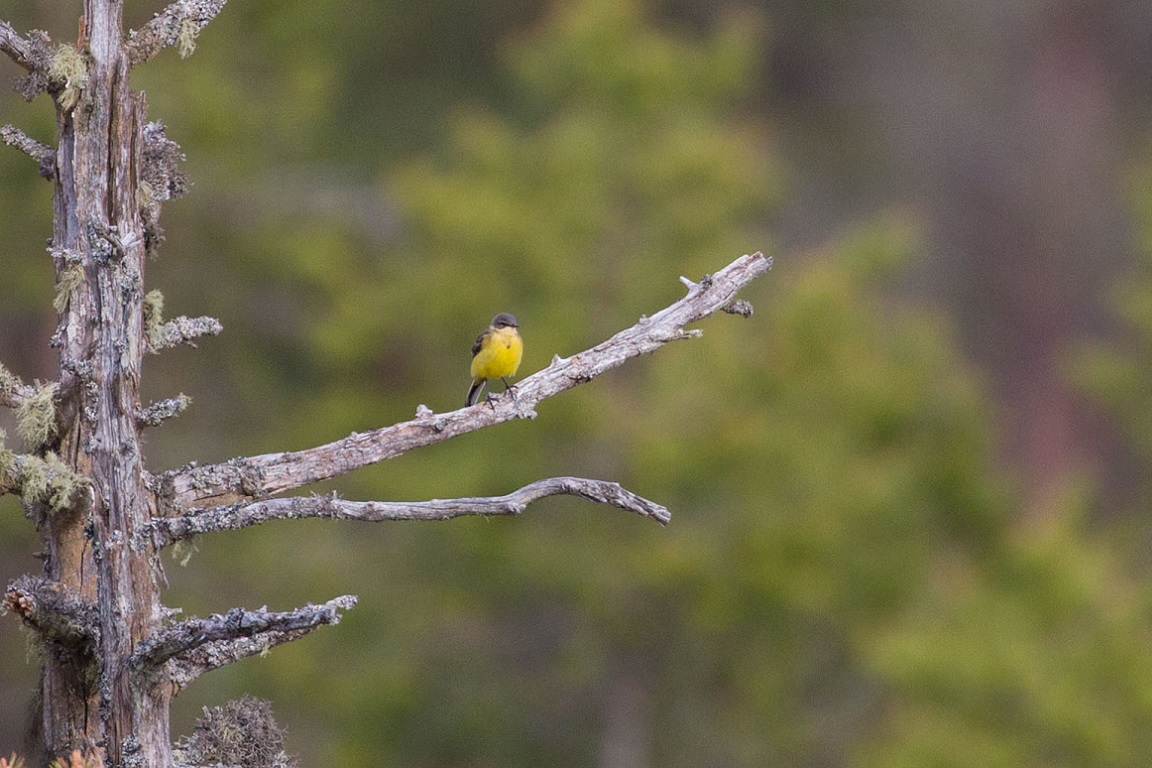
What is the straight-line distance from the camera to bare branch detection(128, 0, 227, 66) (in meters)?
4.39

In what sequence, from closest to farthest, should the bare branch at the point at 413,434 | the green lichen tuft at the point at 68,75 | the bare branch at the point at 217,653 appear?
the green lichen tuft at the point at 68,75 → the bare branch at the point at 217,653 → the bare branch at the point at 413,434

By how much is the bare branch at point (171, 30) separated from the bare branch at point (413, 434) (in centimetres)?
118

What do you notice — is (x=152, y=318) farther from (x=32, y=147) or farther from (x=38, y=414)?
(x=32, y=147)

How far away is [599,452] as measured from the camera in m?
16.4

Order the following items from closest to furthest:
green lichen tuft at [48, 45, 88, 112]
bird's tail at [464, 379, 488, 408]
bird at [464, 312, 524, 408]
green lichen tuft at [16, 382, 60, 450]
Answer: green lichen tuft at [48, 45, 88, 112] → green lichen tuft at [16, 382, 60, 450] → bird at [464, 312, 524, 408] → bird's tail at [464, 379, 488, 408]

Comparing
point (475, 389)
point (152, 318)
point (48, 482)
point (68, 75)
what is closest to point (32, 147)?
point (68, 75)

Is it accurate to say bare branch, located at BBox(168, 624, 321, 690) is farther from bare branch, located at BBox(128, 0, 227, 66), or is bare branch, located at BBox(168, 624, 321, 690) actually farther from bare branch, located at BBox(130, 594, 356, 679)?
bare branch, located at BBox(128, 0, 227, 66)

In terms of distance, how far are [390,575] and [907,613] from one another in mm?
5879

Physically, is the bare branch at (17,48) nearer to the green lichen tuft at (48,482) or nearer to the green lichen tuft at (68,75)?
the green lichen tuft at (68,75)

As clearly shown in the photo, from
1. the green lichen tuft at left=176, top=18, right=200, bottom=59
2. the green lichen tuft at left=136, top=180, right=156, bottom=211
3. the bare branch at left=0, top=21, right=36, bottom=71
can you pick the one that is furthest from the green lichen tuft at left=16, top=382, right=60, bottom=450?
the green lichen tuft at left=176, top=18, right=200, bottom=59

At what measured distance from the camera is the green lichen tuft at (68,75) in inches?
164

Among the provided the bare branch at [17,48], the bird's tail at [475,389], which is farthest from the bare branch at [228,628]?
the bird's tail at [475,389]

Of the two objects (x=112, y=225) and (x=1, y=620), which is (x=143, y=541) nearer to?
(x=112, y=225)

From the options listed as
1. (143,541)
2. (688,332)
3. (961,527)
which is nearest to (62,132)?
(143,541)
